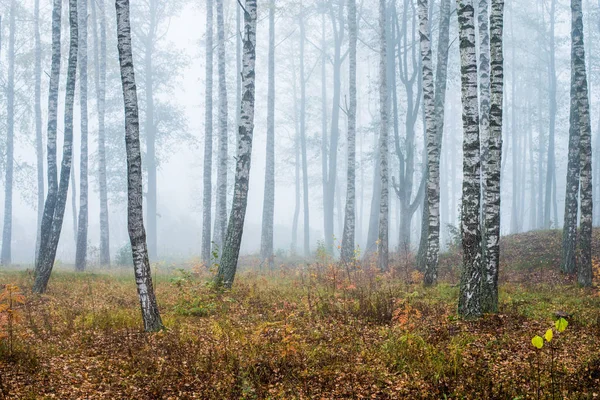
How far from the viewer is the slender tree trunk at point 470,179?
27.0ft

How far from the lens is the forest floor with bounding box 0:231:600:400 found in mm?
5352

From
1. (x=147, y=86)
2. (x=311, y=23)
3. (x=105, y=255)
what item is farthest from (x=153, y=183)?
(x=311, y=23)

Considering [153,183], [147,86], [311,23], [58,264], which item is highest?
[311,23]

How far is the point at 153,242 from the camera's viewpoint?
30.8 m

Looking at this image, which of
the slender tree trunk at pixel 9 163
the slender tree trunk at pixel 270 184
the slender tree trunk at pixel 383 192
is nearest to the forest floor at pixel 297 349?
the slender tree trunk at pixel 383 192

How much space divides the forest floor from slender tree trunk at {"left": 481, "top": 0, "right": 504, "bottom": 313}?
0.80m

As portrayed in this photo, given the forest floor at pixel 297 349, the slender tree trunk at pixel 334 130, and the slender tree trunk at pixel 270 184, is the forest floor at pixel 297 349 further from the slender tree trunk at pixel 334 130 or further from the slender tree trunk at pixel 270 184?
the slender tree trunk at pixel 334 130

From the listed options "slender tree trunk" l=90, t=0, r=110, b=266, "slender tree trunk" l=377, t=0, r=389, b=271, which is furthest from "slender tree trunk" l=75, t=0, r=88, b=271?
"slender tree trunk" l=377, t=0, r=389, b=271

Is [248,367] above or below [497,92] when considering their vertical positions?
below

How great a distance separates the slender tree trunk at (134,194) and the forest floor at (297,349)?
19.5 inches

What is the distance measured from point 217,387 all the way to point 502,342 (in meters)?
4.08

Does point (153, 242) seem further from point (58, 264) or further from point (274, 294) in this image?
point (274, 294)

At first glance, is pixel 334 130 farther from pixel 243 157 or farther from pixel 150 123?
pixel 243 157

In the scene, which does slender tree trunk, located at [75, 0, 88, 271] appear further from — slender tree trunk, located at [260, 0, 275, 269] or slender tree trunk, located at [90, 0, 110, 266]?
slender tree trunk, located at [260, 0, 275, 269]
